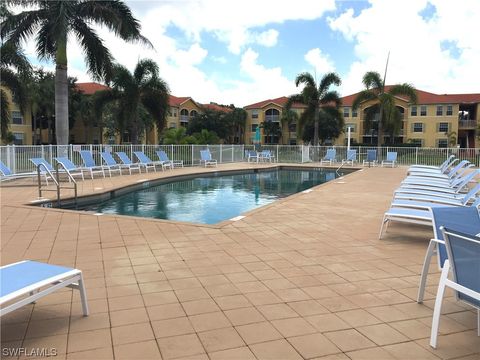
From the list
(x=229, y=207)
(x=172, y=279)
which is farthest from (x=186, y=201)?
(x=172, y=279)

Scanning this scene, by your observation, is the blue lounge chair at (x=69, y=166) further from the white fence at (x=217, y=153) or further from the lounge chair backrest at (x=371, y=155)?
the lounge chair backrest at (x=371, y=155)

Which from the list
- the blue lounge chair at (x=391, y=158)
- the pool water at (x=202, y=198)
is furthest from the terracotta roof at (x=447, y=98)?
the pool water at (x=202, y=198)

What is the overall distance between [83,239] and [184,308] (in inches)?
105

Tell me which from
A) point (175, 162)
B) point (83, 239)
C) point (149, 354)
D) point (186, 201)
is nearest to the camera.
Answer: point (149, 354)

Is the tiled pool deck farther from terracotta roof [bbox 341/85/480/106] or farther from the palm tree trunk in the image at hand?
terracotta roof [bbox 341/85/480/106]

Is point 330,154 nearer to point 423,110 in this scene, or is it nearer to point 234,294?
point 234,294

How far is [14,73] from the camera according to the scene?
17.9 metres

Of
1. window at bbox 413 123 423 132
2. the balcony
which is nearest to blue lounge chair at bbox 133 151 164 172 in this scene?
window at bbox 413 123 423 132

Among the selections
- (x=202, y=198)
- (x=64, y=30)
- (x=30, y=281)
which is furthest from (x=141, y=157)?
(x=30, y=281)

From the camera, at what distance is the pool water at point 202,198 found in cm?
873

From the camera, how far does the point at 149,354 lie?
8.26ft

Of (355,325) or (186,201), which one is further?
(186,201)

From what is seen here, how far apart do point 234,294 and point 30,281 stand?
63.8 inches

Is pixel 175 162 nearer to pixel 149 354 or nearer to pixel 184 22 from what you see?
pixel 184 22
